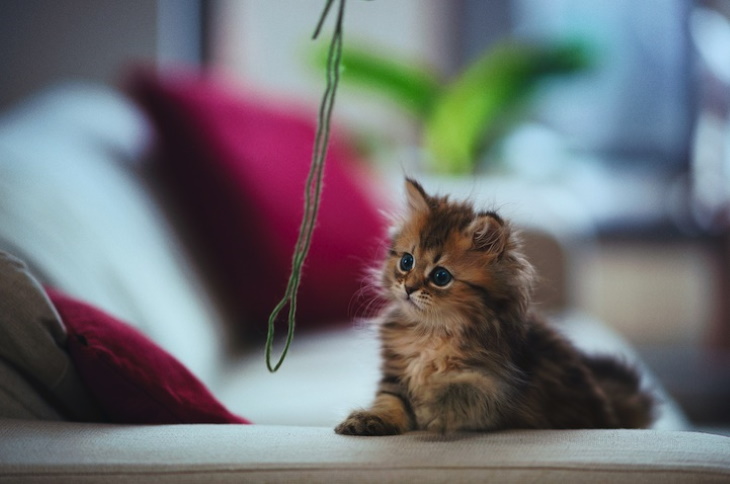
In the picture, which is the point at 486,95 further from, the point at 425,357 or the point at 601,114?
the point at 425,357

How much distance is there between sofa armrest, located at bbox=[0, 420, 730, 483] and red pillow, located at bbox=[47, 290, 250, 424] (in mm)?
76

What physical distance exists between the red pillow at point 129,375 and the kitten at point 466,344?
0.20 m

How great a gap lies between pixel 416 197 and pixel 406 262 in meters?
0.10

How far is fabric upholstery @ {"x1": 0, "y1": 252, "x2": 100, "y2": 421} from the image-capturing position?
93 cm

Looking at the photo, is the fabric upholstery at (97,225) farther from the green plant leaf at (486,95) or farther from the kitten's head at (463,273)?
the green plant leaf at (486,95)

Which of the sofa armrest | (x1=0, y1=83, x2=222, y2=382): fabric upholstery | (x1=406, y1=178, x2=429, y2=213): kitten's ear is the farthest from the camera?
(x1=0, y1=83, x2=222, y2=382): fabric upholstery

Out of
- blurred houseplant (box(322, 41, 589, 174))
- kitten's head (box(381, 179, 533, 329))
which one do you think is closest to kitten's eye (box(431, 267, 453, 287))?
kitten's head (box(381, 179, 533, 329))

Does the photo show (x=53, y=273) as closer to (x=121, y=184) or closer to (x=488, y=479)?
(x=121, y=184)

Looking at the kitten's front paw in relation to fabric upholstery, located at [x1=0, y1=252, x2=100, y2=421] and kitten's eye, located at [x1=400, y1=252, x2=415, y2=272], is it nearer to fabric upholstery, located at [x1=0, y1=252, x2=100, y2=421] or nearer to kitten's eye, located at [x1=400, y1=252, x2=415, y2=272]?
kitten's eye, located at [x1=400, y1=252, x2=415, y2=272]

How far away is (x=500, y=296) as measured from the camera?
995 millimetres

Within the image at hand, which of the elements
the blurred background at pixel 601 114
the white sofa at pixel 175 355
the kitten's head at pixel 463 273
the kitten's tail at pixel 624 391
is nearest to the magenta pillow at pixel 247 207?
the white sofa at pixel 175 355

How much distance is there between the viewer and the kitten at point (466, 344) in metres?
0.93

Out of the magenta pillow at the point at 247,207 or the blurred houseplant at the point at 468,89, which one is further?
the blurred houseplant at the point at 468,89

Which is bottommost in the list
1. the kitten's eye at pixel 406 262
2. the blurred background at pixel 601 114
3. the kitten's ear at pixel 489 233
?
the blurred background at pixel 601 114
